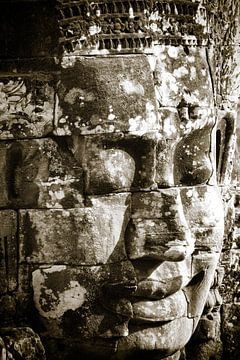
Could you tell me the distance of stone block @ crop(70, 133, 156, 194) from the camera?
13.9 ft

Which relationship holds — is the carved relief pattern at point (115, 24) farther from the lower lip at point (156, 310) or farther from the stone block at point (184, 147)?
the lower lip at point (156, 310)

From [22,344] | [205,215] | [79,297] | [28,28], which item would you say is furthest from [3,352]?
[28,28]

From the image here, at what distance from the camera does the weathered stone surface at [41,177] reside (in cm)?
427

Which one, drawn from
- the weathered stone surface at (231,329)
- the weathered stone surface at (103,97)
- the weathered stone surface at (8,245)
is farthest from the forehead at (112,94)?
the weathered stone surface at (231,329)

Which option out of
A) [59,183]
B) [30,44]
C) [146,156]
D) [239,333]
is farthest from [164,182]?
[239,333]

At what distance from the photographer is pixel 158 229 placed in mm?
4289

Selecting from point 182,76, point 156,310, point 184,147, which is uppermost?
point 182,76

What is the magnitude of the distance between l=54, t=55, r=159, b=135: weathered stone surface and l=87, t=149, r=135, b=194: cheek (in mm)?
99

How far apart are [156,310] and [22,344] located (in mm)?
542

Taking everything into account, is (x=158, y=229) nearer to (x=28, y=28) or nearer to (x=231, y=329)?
(x=28, y=28)

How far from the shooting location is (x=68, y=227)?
14.0ft

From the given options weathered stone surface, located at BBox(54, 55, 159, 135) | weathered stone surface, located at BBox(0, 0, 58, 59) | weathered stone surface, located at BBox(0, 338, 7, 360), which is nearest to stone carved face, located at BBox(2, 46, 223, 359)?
weathered stone surface, located at BBox(54, 55, 159, 135)

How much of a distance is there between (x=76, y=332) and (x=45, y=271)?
260mm

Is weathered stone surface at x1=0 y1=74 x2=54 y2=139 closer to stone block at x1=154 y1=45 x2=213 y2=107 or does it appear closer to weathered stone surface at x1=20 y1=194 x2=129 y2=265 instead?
weathered stone surface at x1=20 y1=194 x2=129 y2=265
